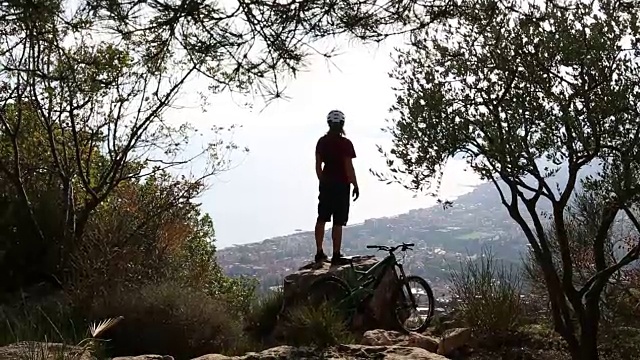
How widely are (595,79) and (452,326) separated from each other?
3.16m

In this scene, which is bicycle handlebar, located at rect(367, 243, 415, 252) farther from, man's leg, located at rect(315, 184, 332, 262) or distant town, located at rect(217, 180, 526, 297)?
man's leg, located at rect(315, 184, 332, 262)

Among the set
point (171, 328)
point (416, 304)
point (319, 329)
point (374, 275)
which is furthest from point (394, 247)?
point (171, 328)

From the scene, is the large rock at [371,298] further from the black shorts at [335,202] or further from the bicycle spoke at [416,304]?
the black shorts at [335,202]

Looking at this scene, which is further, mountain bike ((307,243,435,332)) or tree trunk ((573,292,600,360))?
mountain bike ((307,243,435,332))

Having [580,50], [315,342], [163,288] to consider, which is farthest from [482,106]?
[163,288]

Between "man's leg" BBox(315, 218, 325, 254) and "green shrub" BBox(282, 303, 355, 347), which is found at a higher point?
"man's leg" BBox(315, 218, 325, 254)

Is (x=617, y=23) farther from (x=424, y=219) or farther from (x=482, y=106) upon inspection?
(x=424, y=219)

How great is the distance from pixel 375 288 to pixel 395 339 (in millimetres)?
1180

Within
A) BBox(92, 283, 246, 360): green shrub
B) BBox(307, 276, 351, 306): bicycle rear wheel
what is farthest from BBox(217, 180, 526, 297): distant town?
BBox(92, 283, 246, 360): green shrub

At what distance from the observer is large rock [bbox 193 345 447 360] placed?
186 inches

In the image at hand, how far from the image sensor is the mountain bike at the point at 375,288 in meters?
6.98

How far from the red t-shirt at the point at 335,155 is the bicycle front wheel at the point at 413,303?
1.20 meters

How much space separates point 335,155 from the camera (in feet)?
23.9

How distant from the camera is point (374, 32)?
180 inches
